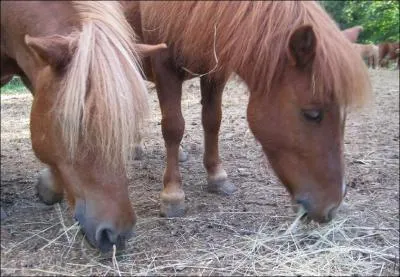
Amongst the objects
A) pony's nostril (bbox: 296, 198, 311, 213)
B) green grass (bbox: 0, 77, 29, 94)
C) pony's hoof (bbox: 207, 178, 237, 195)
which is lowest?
green grass (bbox: 0, 77, 29, 94)

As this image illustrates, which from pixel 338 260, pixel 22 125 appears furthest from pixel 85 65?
pixel 22 125

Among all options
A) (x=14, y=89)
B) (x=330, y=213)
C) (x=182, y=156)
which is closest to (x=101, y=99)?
(x=330, y=213)

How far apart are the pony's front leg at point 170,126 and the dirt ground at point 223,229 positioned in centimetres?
11

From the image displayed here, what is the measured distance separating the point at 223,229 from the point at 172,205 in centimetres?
40

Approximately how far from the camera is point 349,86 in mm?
2365

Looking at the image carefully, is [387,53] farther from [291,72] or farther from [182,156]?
[291,72]

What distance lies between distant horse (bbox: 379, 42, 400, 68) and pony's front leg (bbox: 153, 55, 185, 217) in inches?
496

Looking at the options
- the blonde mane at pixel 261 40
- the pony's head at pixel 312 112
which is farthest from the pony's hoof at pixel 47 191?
the pony's head at pixel 312 112

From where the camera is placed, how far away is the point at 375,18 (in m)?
16.1

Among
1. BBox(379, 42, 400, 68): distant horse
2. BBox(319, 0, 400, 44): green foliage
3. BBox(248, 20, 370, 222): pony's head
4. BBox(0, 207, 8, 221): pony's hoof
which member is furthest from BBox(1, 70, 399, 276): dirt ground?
BBox(319, 0, 400, 44): green foliage

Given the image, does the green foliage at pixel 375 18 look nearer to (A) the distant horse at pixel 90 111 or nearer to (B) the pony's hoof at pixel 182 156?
(B) the pony's hoof at pixel 182 156

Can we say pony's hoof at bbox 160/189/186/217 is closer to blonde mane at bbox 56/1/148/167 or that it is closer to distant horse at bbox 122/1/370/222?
Answer: distant horse at bbox 122/1/370/222

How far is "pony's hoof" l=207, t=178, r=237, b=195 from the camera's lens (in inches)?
139

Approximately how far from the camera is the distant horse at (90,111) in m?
2.00
